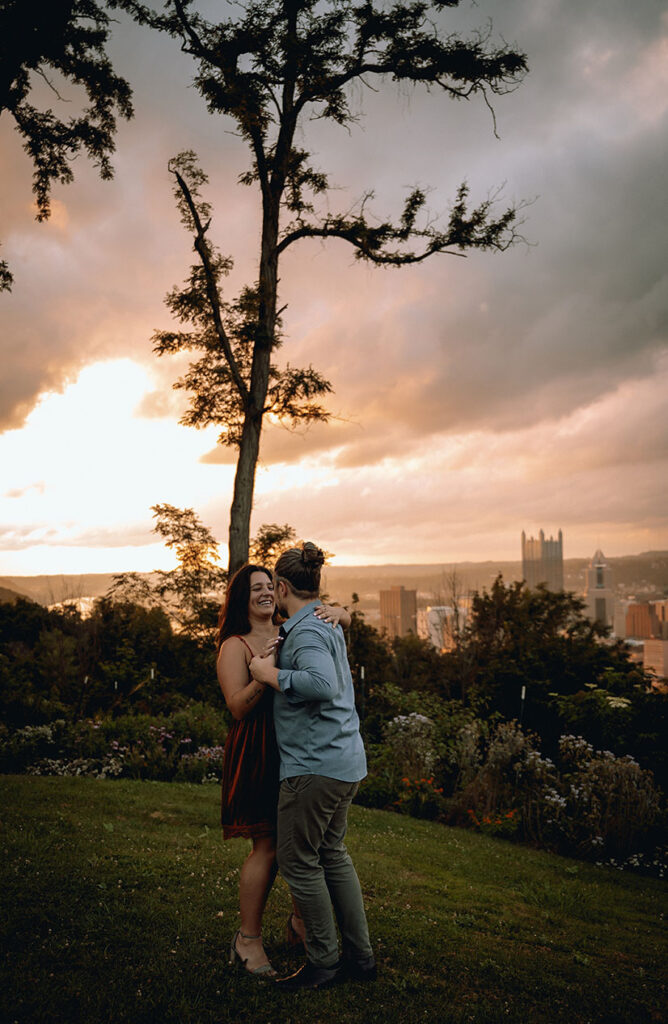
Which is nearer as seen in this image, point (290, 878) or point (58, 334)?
point (290, 878)

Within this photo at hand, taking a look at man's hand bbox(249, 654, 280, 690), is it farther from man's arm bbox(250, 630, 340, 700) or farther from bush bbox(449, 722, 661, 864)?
bush bbox(449, 722, 661, 864)

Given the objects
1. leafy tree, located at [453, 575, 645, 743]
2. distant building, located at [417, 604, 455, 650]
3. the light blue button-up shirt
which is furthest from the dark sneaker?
distant building, located at [417, 604, 455, 650]

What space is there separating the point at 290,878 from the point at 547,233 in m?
10.7

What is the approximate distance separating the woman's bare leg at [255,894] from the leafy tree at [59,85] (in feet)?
24.4

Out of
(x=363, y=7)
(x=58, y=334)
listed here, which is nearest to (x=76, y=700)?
(x=58, y=334)

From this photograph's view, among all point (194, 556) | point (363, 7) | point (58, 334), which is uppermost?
point (363, 7)

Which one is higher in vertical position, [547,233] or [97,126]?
[97,126]

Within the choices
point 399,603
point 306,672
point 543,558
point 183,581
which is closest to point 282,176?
point 183,581

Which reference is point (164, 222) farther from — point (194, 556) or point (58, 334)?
point (194, 556)

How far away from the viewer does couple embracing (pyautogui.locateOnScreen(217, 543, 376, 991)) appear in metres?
2.67

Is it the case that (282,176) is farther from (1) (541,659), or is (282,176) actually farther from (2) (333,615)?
(2) (333,615)

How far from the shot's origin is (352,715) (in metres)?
2.85

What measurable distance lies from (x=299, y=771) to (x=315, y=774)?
0.07 m

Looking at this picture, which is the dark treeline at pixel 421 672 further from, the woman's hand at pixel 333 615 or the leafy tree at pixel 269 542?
the woman's hand at pixel 333 615
